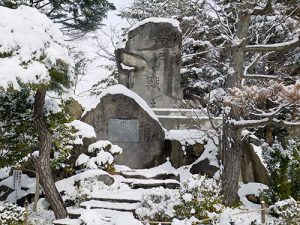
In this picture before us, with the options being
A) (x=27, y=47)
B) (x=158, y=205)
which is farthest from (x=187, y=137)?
(x=27, y=47)

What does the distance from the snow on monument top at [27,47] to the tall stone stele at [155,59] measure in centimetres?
810

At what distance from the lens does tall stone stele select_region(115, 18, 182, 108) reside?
600 inches

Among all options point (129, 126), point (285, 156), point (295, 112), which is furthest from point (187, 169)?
point (295, 112)

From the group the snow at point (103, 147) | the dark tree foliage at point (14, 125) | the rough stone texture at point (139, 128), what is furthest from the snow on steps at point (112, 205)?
the rough stone texture at point (139, 128)

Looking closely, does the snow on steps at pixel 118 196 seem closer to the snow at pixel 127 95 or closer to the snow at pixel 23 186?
the snow at pixel 23 186

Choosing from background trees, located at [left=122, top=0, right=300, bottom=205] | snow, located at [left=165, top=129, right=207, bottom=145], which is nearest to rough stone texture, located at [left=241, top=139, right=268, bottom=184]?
background trees, located at [left=122, top=0, right=300, bottom=205]

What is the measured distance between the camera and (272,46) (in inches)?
374

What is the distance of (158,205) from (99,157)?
12.6ft

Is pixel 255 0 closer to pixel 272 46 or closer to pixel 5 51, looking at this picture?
pixel 272 46

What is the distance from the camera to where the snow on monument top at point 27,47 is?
662 cm

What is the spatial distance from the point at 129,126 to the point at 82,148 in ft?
5.76

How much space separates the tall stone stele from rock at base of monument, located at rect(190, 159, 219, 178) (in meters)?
3.99

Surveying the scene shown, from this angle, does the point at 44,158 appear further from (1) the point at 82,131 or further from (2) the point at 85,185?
(1) the point at 82,131

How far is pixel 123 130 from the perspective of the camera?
12.2 metres
